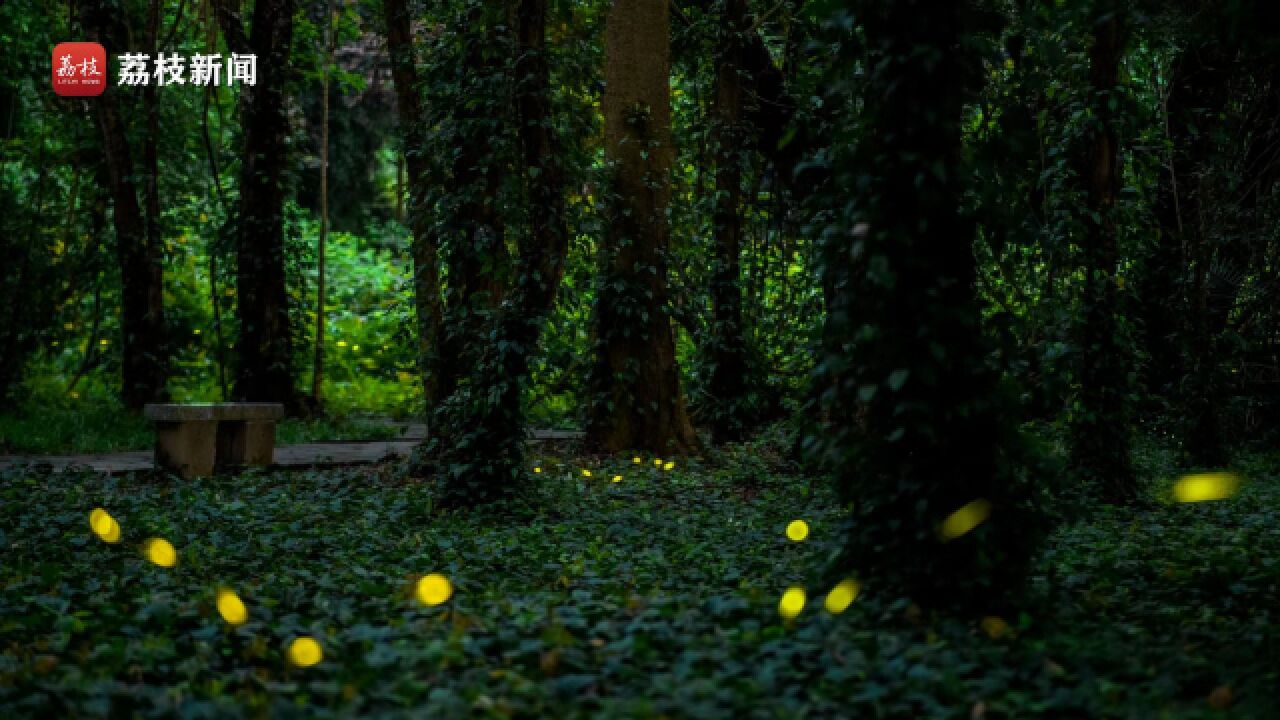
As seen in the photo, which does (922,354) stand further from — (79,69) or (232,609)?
(79,69)

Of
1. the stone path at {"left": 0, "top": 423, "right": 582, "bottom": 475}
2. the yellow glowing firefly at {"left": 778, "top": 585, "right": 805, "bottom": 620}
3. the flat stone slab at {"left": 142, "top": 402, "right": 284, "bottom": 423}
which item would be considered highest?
the yellow glowing firefly at {"left": 778, "top": 585, "right": 805, "bottom": 620}

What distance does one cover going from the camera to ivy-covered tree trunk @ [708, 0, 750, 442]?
1193 centimetres

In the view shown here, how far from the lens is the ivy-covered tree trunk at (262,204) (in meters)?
12.6

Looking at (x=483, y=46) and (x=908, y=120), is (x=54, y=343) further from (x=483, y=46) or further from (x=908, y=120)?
(x=908, y=120)

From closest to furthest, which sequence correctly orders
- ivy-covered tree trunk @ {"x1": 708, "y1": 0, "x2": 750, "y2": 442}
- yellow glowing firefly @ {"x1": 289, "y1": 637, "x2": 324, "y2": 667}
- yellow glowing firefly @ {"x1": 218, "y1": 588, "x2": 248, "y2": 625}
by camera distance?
yellow glowing firefly @ {"x1": 289, "y1": 637, "x2": 324, "y2": 667}, yellow glowing firefly @ {"x1": 218, "y1": 588, "x2": 248, "y2": 625}, ivy-covered tree trunk @ {"x1": 708, "y1": 0, "x2": 750, "y2": 442}

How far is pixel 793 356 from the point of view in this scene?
528 inches

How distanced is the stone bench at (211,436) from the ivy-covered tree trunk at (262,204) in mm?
3091

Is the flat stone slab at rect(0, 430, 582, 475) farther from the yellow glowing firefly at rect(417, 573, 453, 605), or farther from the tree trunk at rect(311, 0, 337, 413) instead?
the yellow glowing firefly at rect(417, 573, 453, 605)

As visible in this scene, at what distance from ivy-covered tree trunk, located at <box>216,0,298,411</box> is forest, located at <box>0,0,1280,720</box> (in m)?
0.05

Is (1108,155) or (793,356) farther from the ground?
(1108,155)

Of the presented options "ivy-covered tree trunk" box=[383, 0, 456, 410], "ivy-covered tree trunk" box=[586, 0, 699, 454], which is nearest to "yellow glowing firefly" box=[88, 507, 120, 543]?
"ivy-covered tree trunk" box=[383, 0, 456, 410]

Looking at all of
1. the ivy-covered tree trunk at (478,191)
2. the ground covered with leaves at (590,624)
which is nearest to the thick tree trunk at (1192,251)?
the ground covered with leaves at (590,624)

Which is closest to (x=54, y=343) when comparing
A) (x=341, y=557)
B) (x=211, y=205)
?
(x=211, y=205)

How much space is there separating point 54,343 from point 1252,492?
15627 millimetres
